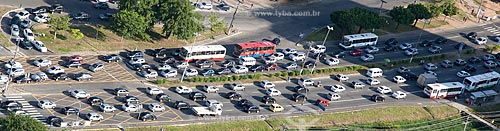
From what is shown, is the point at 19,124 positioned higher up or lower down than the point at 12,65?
higher up

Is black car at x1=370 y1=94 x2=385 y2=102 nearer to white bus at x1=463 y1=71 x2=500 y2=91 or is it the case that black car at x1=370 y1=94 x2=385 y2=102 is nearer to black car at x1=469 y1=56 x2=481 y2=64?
white bus at x1=463 y1=71 x2=500 y2=91

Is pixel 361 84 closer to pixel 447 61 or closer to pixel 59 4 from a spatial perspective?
pixel 447 61

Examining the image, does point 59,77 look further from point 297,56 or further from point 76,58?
point 297,56

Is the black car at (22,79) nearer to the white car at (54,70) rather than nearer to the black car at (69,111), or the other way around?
the white car at (54,70)

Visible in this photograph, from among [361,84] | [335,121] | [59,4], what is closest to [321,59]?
[361,84]

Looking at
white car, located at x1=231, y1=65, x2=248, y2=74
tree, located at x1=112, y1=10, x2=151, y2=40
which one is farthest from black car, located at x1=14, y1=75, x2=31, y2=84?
white car, located at x1=231, y1=65, x2=248, y2=74

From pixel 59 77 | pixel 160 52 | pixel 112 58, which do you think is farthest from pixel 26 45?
pixel 160 52
